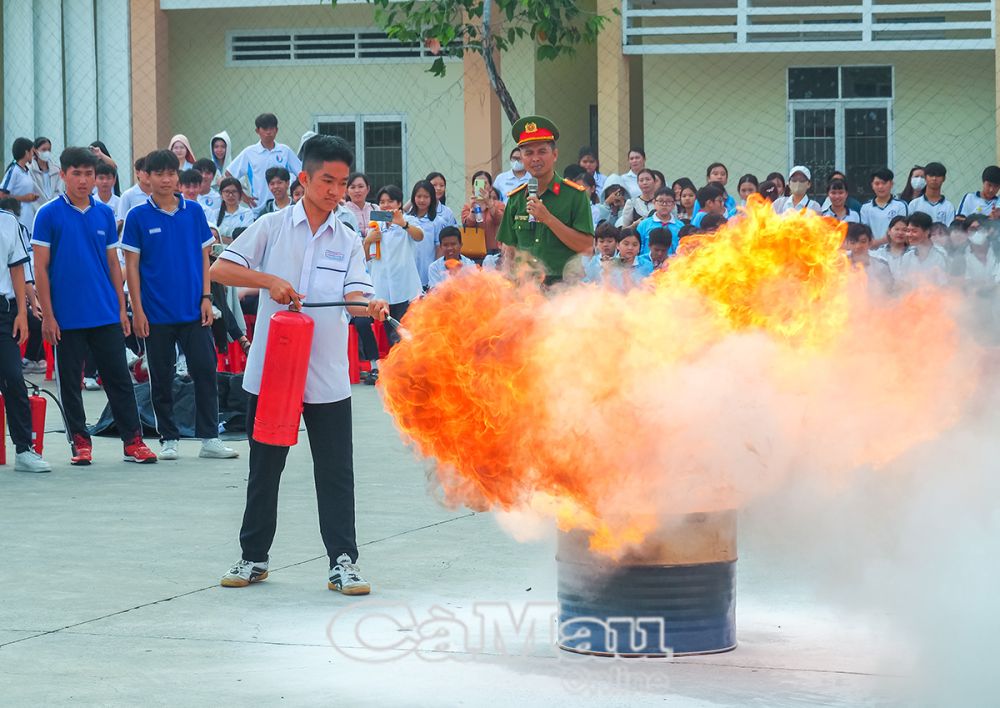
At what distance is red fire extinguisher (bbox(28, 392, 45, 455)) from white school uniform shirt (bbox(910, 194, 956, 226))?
315 inches

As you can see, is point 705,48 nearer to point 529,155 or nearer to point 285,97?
point 285,97

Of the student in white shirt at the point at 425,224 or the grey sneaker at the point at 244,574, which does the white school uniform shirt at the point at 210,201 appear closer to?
the student in white shirt at the point at 425,224

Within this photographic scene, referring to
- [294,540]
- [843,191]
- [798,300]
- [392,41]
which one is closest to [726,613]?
[798,300]

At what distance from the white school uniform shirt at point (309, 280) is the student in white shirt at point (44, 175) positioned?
36.1ft

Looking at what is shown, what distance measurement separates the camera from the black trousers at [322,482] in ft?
21.3

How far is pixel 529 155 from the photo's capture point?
8.30m

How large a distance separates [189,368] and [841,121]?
12037 millimetres

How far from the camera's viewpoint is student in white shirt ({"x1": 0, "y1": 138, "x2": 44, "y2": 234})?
16656mm

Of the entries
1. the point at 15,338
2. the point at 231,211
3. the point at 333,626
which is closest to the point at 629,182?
the point at 231,211

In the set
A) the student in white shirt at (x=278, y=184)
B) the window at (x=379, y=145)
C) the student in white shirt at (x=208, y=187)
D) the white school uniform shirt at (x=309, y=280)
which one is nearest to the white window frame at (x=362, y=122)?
the window at (x=379, y=145)

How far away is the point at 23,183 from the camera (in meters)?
16.8

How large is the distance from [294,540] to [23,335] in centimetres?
299

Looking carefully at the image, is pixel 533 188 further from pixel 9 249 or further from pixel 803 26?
pixel 803 26

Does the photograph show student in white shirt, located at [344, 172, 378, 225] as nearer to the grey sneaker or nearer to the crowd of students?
the crowd of students
